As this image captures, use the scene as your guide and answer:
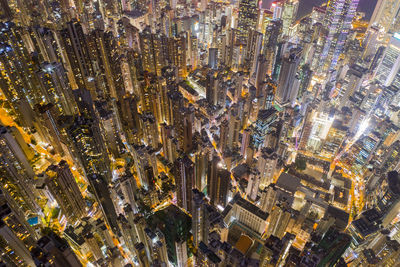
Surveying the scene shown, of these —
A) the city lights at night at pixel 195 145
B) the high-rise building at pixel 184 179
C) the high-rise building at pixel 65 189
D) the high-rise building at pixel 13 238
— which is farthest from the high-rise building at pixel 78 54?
the high-rise building at pixel 13 238

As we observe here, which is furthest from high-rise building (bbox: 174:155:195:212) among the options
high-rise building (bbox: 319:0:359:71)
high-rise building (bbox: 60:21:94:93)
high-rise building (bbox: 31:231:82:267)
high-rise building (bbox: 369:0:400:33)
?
high-rise building (bbox: 369:0:400:33)

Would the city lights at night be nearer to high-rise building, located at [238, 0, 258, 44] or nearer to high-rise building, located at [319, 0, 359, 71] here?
high-rise building, located at [238, 0, 258, 44]

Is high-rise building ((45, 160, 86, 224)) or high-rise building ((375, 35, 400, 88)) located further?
high-rise building ((375, 35, 400, 88))

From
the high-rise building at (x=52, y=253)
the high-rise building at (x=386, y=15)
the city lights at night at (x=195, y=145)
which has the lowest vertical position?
the city lights at night at (x=195, y=145)

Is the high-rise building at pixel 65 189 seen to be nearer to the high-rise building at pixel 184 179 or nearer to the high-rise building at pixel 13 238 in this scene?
the high-rise building at pixel 13 238

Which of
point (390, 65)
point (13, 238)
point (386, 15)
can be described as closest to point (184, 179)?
point (13, 238)

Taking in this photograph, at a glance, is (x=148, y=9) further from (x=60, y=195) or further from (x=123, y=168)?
(x=60, y=195)

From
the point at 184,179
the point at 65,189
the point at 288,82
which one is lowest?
the point at 288,82

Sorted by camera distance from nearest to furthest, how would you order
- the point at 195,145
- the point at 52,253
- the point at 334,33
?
the point at 52,253 → the point at 195,145 → the point at 334,33

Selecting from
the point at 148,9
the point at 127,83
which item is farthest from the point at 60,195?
the point at 148,9

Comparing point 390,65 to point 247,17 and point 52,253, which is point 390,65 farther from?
point 52,253

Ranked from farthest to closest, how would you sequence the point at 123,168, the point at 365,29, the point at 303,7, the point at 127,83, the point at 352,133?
1. the point at 303,7
2. the point at 365,29
3. the point at 127,83
4. the point at 352,133
5. the point at 123,168
